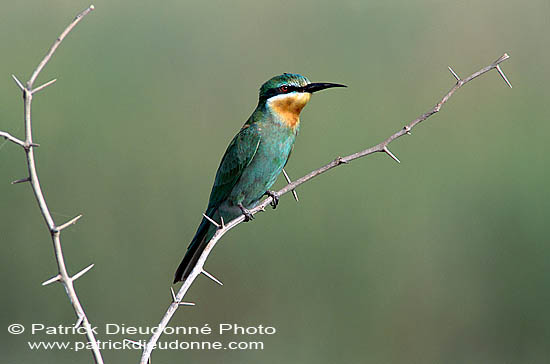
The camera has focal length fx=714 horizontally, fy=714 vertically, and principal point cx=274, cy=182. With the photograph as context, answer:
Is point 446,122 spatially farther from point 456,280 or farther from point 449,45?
point 456,280

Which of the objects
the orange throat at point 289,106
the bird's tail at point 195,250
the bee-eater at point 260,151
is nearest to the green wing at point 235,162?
the bee-eater at point 260,151

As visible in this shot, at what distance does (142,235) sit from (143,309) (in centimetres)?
48

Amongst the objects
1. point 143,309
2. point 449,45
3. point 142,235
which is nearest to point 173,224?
point 142,235

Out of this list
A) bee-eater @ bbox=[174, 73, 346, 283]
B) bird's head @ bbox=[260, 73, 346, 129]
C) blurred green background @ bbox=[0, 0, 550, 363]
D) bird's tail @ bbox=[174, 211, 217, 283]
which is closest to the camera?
bird's tail @ bbox=[174, 211, 217, 283]

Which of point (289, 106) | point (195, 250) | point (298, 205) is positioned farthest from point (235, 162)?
point (298, 205)

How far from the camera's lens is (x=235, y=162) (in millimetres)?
3352

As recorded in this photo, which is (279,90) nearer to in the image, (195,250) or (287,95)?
(287,95)

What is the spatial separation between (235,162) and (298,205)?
60.5 inches

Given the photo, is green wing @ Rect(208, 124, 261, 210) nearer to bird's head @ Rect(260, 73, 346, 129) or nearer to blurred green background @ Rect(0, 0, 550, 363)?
bird's head @ Rect(260, 73, 346, 129)

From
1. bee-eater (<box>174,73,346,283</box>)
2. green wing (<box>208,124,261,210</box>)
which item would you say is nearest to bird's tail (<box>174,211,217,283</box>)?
bee-eater (<box>174,73,346,283</box>)

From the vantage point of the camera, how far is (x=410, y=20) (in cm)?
673

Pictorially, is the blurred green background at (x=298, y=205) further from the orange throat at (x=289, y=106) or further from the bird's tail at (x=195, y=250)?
the orange throat at (x=289, y=106)

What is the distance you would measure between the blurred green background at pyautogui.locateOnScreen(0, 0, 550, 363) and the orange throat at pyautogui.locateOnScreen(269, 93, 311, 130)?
1342mm

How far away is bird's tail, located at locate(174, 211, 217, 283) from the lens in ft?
9.69
